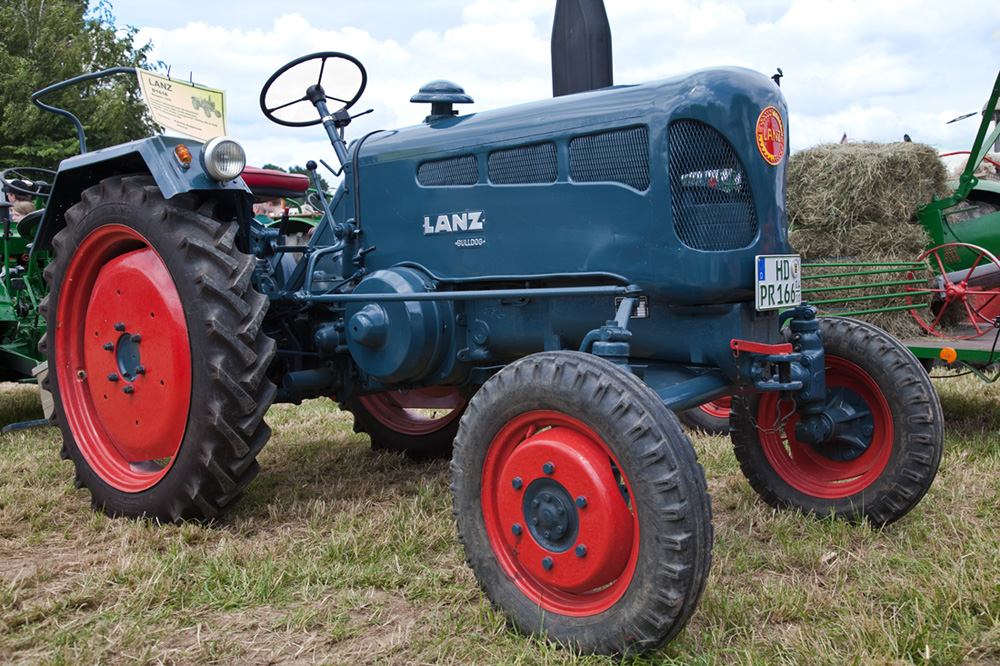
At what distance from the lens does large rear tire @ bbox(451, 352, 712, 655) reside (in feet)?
6.21

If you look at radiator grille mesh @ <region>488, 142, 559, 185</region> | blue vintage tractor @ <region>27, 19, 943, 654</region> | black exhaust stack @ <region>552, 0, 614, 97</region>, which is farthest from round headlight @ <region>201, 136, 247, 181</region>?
black exhaust stack @ <region>552, 0, 614, 97</region>

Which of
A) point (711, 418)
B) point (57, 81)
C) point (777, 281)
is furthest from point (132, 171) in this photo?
point (57, 81)

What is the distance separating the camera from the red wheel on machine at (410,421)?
412cm

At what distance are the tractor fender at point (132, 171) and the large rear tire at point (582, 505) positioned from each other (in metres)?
1.56

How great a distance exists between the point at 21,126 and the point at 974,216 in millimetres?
17176

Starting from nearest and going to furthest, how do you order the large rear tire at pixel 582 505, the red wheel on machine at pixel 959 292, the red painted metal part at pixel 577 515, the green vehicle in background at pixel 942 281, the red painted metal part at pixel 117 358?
the large rear tire at pixel 582 505, the red painted metal part at pixel 577 515, the red painted metal part at pixel 117 358, the green vehicle in background at pixel 942 281, the red wheel on machine at pixel 959 292

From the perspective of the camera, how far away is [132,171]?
140 inches

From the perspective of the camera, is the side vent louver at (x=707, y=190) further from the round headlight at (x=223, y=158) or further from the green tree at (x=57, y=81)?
the green tree at (x=57, y=81)

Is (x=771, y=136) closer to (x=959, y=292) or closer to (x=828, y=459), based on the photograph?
(x=828, y=459)

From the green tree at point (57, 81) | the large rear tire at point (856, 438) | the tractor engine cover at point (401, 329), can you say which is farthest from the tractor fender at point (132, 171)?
A: the green tree at point (57, 81)

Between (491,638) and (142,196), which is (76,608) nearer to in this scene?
(491,638)

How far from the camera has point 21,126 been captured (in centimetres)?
1625

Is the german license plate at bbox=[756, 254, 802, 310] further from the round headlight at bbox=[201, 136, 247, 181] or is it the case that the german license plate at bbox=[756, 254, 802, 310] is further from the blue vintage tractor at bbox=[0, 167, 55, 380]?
the blue vintage tractor at bbox=[0, 167, 55, 380]

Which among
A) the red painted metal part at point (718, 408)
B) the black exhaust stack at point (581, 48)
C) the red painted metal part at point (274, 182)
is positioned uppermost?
the black exhaust stack at point (581, 48)
